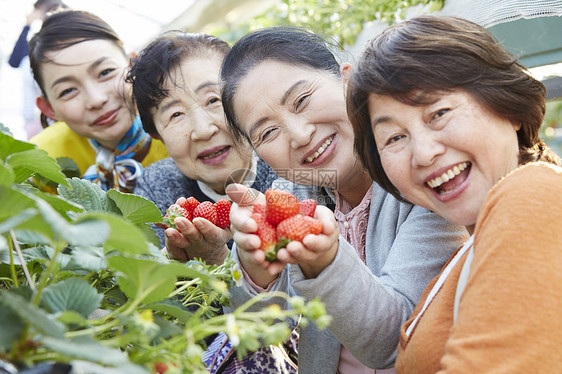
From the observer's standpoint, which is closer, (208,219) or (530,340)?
(530,340)

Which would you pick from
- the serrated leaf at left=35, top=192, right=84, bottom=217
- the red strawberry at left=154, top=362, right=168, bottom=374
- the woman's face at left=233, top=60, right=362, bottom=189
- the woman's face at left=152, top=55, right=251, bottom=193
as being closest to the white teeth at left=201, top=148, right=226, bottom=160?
the woman's face at left=152, top=55, right=251, bottom=193

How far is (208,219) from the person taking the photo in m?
1.14

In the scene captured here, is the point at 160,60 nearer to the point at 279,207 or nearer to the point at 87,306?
the point at 279,207

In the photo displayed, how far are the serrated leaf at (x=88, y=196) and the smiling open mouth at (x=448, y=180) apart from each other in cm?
51

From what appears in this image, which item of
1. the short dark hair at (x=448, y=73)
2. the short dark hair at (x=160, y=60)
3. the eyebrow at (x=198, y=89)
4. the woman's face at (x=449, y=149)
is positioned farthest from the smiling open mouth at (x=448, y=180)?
the short dark hair at (x=160, y=60)

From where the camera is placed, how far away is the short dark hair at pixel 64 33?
1.88 meters

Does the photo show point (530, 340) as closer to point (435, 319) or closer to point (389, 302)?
point (435, 319)

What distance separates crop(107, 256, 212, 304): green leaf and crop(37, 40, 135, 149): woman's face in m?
1.46

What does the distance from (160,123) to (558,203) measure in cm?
124

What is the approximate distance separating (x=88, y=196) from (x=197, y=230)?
343 millimetres

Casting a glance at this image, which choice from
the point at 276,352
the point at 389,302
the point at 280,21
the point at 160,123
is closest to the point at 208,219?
the point at 276,352

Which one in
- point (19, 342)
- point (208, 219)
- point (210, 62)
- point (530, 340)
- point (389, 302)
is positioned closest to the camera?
point (19, 342)

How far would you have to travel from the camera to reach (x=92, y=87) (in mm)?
1883

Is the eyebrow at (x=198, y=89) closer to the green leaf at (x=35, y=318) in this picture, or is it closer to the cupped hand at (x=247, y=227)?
the cupped hand at (x=247, y=227)
